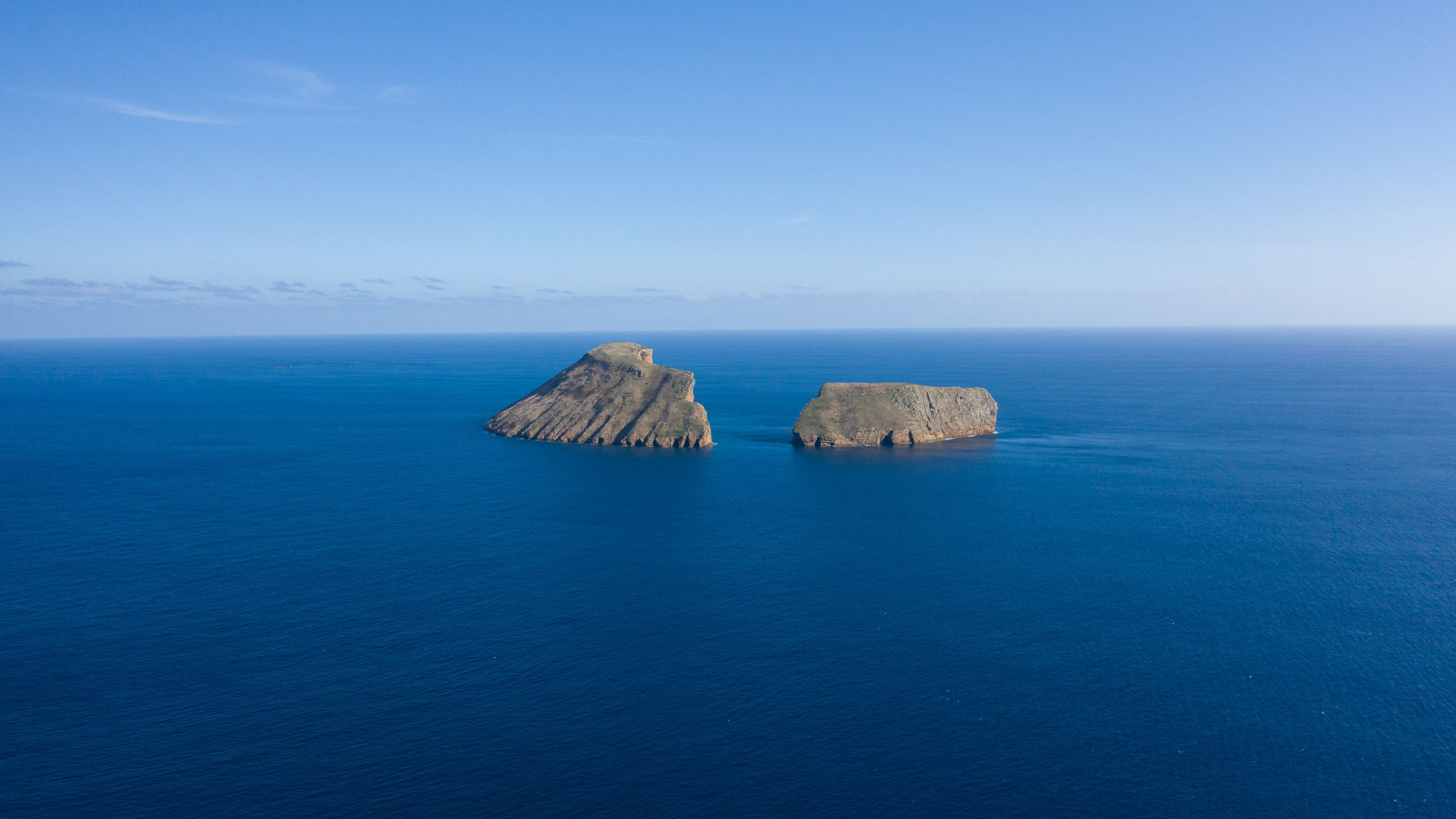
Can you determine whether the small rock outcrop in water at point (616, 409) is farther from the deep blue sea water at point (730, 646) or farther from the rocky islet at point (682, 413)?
the deep blue sea water at point (730, 646)

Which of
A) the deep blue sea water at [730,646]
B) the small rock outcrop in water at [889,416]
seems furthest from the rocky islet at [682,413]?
the deep blue sea water at [730,646]

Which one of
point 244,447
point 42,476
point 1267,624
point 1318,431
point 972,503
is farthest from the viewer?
point 1318,431

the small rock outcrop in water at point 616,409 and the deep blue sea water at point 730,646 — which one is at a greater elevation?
the small rock outcrop in water at point 616,409

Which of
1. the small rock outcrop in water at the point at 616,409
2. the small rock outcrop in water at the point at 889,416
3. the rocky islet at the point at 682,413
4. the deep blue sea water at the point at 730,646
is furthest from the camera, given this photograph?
the small rock outcrop in water at the point at 616,409

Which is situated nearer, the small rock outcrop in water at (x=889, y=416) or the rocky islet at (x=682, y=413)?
the small rock outcrop in water at (x=889, y=416)

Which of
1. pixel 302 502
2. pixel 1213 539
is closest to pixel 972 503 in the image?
pixel 1213 539

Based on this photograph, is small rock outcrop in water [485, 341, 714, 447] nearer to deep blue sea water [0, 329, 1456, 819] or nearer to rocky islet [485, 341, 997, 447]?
rocky islet [485, 341, 997, 447]

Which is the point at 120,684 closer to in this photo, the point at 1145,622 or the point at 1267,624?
the point at 1145,622

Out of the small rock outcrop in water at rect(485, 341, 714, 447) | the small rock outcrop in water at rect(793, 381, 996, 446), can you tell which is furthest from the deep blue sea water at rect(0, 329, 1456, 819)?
the small rock outcrop in water at rect(793, 381, 996, 446)

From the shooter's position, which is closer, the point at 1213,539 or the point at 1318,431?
the point at 1213,539
